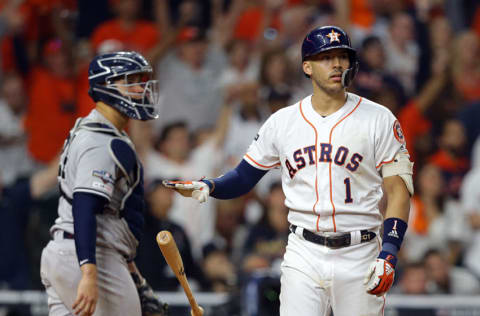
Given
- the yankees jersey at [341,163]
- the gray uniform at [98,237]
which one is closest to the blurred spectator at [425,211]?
the yankees jersey at [341,163]

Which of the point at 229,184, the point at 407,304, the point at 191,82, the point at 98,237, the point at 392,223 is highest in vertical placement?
the point at 191,82

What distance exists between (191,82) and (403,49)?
97.3 inches

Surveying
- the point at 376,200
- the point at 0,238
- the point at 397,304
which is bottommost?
the point at 397,304

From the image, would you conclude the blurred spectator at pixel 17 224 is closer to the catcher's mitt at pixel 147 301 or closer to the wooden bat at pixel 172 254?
the catcher's mitt at pixel 147 301

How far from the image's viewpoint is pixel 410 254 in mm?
8555

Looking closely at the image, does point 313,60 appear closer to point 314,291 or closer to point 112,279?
point 314,291

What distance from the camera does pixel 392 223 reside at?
13.5 ft

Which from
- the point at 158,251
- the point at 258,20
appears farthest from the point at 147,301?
the point at 258,20

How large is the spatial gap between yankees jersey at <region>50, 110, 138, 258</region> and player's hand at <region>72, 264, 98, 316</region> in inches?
12.7

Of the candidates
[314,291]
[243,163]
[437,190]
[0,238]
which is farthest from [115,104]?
[437,190]

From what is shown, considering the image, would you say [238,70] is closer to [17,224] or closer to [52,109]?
[52,109]

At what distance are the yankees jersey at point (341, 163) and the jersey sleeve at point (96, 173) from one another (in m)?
0.96

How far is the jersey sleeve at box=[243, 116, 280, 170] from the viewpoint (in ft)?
14.9

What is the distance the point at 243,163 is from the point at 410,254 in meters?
4.37
